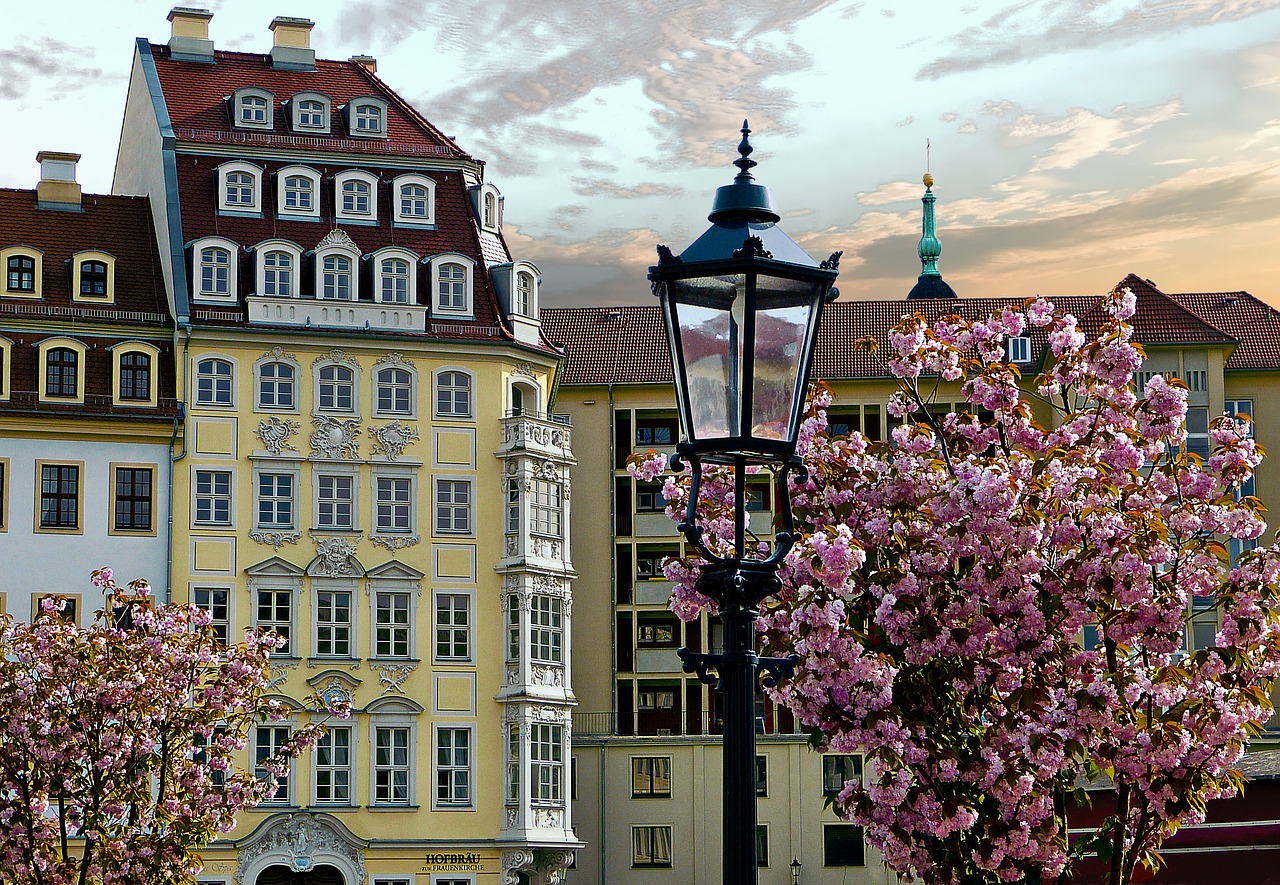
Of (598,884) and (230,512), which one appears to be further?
(598,884)

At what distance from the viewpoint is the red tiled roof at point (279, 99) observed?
60.0 meters

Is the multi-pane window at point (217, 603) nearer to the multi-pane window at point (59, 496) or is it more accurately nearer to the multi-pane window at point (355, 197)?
the multi-pane window at point (59, 496)

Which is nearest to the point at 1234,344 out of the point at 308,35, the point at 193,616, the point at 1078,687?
the point at 308,35

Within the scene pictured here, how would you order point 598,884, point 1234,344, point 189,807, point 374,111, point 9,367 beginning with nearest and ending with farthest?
point 189,807
point 9,367
point 374,111
point 598,884
point 1234,344

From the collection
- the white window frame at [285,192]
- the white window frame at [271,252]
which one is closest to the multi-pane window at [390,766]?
the white window frame at [271,252]

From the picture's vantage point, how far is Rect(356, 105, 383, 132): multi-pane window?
6134 centimetres

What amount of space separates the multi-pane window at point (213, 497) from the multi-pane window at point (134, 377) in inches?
106

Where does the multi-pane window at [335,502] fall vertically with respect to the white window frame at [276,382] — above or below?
below

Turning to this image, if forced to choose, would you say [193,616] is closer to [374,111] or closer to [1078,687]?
[1078,687]

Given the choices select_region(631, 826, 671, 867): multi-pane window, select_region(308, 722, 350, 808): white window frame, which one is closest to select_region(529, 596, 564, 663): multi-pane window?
select_region(308, 722, 350, 808): white window frame

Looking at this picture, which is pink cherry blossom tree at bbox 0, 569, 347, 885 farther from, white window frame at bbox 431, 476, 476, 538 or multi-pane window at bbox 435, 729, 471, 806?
white window frame at bbox 431, 476, 476, 538

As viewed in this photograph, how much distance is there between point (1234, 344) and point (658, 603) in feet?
73.9

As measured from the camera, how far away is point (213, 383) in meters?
57.1

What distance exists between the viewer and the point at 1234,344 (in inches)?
2869
